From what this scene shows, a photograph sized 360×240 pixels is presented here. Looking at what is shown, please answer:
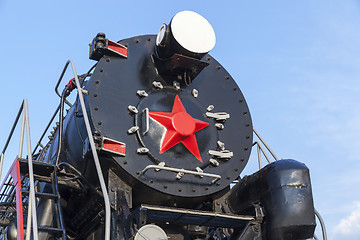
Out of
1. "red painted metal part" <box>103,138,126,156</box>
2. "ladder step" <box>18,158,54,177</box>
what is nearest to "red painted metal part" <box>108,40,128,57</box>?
"red painted metal part" <box>103,138,126,156</box>

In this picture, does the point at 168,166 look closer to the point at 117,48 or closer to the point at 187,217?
the point at 187,217

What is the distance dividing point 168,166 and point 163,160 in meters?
0.08

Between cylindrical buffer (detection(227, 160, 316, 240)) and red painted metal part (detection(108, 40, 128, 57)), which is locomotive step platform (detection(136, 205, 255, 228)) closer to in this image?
cylindrical buffer (detection(227, 160, 316, 240))

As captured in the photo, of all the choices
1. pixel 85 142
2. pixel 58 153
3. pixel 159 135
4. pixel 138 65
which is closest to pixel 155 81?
pixel 138 65

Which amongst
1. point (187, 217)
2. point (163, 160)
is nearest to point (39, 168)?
point (163, 160)

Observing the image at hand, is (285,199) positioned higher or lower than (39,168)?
lower

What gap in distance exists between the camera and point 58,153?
573 cm

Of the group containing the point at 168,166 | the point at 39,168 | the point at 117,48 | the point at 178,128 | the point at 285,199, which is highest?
the point at 117,48

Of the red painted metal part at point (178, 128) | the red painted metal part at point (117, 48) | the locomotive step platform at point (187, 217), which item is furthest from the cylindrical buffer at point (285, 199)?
the red painted metal part at point (117, 48)

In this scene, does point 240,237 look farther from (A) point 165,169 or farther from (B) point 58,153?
(B) point 58,153

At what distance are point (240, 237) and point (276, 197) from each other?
0.54 m

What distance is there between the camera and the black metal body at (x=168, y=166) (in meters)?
4.80

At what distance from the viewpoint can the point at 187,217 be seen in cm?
471

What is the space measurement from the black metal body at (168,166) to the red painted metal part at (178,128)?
6 centimetres
